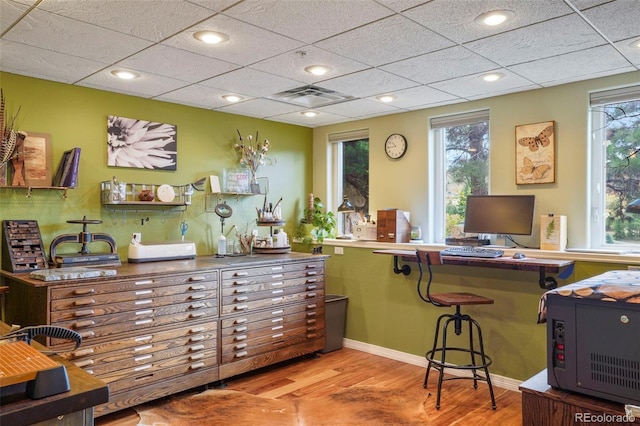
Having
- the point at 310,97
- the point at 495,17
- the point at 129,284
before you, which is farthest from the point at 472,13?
the point at 129,284

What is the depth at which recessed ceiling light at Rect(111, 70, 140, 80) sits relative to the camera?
10.4 ft

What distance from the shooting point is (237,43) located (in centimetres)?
261

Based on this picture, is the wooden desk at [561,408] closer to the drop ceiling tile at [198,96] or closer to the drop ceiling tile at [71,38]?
the drop ceiling tile at [71,38]

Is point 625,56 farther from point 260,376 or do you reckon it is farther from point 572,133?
point 260,376

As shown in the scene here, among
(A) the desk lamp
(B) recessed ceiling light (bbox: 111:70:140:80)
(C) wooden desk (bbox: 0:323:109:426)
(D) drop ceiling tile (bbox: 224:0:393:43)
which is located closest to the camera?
(C) wooden desk (bbox: 0:323:109:426)

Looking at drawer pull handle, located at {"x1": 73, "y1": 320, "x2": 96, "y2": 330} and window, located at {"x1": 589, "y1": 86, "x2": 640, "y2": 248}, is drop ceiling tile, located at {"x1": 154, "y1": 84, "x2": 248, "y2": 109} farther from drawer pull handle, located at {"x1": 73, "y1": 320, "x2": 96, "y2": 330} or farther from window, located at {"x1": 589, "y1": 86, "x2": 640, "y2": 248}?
window, located at {"x1": 589, "y1": 86, "x2": 640, "y2": 248}

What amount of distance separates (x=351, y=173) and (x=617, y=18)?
297cm

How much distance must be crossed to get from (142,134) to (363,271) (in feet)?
7.40

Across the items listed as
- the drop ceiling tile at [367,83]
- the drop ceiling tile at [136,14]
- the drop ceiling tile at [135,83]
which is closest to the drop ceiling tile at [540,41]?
the drop ceiling tile at [367,83]

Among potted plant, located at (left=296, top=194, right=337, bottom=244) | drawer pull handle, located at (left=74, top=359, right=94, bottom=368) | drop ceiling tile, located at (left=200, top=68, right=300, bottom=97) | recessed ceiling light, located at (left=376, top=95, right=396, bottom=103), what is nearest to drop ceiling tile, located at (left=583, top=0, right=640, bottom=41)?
recessed ceiling light, located at (left=376, top=95, right=396, bottom=103)

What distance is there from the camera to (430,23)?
92.4 inches

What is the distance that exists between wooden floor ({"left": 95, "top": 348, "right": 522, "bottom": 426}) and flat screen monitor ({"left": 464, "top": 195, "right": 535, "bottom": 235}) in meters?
1.16

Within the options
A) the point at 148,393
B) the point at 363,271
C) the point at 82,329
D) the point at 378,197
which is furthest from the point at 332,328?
the point at 82,329

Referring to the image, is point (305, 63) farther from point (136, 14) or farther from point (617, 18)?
point (617, 18)
